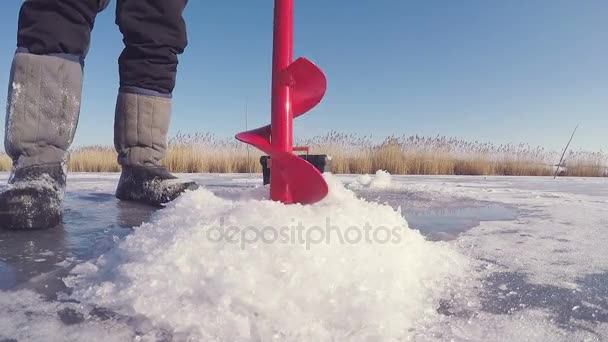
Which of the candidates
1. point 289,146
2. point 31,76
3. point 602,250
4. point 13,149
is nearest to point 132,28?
point 31,76

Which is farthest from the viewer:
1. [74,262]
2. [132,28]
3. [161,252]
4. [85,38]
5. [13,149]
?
[132,28]

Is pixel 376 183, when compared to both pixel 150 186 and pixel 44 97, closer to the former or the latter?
pixel 150 186

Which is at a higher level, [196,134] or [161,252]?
[196,134]

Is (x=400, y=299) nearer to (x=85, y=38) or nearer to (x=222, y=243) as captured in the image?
(x=222, y=243)

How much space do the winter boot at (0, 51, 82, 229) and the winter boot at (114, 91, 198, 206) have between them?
329 mm

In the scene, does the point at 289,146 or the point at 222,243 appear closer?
Result: the point at 222,243

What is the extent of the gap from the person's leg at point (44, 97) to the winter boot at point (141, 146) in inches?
13.2

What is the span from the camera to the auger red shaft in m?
0.93

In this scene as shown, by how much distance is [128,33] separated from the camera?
144 cm

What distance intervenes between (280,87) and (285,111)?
57 mm

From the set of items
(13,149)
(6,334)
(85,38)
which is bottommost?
(6,334)

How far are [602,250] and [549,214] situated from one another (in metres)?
0.60

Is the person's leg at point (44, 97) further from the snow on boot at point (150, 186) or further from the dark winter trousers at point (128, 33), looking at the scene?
the snow on boot at point (150, 186)

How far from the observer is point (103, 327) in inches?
18.2
